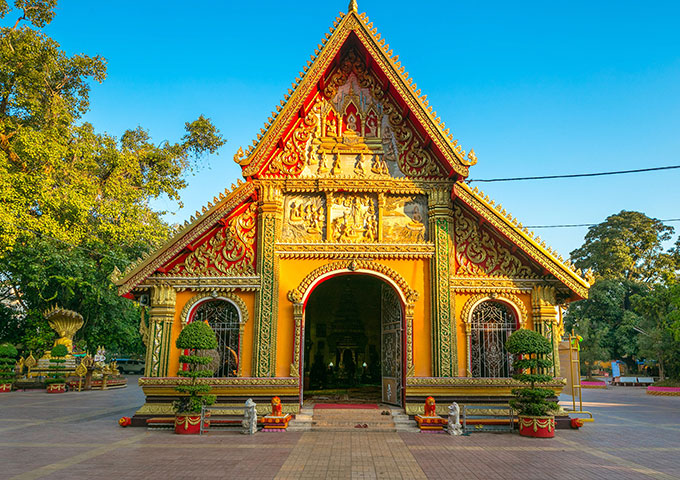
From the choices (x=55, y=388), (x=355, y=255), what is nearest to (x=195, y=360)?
(x=355, y=255)

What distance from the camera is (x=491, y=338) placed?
14.0 metres

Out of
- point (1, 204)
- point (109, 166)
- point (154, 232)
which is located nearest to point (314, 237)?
point (1, 204)

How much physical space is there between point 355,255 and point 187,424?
614 centimetres

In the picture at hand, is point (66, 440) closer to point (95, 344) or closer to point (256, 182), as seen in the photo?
point (256, 182)

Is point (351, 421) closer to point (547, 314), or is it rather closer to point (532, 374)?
point (532, 374)

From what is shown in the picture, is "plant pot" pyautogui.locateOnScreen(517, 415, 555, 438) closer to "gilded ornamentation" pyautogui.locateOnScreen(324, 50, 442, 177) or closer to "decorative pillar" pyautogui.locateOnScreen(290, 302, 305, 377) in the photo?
"decorative pillar" pyautogui.locateOnScreen(290, 302, 305, 377)

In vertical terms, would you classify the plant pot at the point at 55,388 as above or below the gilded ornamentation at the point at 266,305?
below

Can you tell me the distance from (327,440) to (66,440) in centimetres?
585

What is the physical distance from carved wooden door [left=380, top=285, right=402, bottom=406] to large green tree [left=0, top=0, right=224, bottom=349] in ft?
63.4

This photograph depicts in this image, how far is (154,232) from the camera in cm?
3169

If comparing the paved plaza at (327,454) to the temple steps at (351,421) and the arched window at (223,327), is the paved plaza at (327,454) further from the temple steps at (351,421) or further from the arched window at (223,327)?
the arched window at (223,327)

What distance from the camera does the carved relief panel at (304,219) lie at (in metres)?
14.3

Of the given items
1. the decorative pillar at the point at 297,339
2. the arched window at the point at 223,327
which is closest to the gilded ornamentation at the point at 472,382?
the decorative pillar at the point at 297,339

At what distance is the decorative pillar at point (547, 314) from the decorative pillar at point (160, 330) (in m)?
10.1
